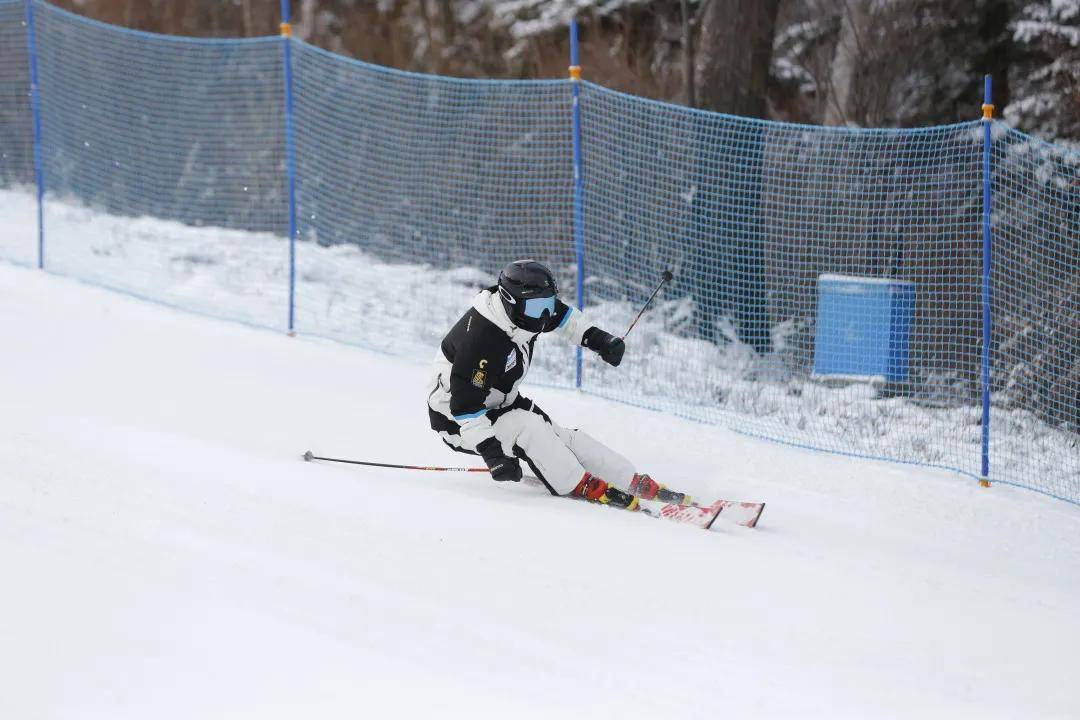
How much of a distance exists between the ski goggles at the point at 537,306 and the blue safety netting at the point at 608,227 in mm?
2285

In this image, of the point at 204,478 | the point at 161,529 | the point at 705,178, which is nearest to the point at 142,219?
the point at 705,178

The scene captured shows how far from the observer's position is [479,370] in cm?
641

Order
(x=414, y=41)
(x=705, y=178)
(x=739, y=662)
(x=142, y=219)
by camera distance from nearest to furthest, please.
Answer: (x=739, y=662), (x=705, y=178), (x=142, y=219), (x=414, y=41)

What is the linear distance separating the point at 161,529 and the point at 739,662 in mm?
2632

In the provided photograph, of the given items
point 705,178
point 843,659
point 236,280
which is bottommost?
point 843,659

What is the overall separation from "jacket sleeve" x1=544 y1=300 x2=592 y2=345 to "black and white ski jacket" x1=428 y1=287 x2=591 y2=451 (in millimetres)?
93

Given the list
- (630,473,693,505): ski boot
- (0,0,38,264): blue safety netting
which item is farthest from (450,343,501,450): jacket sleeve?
(0,0,38,264): blue safety netting

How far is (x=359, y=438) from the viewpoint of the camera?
7832mm

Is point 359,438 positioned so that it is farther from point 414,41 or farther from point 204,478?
point 414,41

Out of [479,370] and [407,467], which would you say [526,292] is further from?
[407,467]

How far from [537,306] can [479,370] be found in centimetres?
43

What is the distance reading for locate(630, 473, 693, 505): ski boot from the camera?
22.0 ft

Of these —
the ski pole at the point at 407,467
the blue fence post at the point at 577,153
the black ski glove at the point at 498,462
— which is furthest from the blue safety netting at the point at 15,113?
the black ski glove at the point at 498,462

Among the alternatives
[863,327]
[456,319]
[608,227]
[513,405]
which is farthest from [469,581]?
[456,319]
